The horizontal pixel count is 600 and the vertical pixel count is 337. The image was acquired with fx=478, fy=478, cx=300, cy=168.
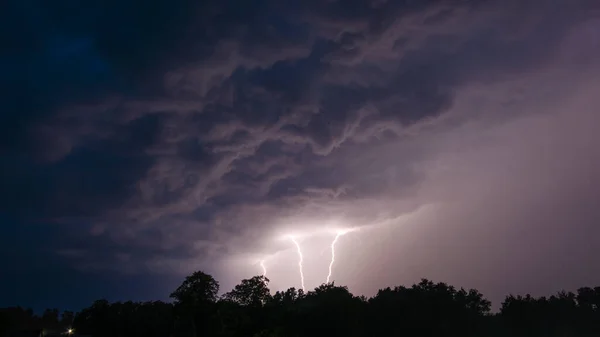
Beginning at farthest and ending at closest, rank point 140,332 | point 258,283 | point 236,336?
point 140,332 → point 258,283 → point 236,336

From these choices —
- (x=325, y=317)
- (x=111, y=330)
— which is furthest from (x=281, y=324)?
(x=111, y=330)

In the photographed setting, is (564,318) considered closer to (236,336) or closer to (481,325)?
(481,325)

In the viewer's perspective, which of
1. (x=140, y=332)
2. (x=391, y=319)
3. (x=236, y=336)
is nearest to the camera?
(x=236, y=336)

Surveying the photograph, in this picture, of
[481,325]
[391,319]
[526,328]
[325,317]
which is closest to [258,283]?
[325,317]

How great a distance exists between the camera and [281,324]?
8731 cm

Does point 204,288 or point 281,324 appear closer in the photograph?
point 281,324

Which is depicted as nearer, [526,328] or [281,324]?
[281,324]

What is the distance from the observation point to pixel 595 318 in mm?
93688

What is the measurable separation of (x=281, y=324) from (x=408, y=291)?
3819 cm

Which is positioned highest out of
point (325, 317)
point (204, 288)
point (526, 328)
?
point (204, 288)

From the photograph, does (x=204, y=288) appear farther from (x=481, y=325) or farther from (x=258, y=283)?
(x=481, y=325)

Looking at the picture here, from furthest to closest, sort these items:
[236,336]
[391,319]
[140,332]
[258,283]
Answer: [140,332] < [258,283] < [391,319] < [236,336]

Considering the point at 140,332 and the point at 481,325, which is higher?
the point at 140,332

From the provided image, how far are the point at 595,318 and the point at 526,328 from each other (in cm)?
1320
